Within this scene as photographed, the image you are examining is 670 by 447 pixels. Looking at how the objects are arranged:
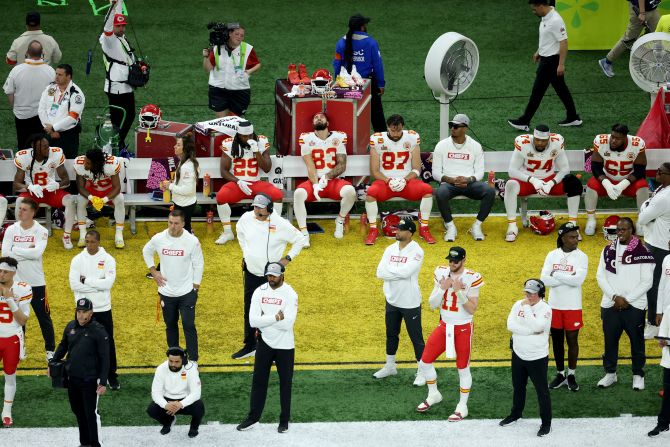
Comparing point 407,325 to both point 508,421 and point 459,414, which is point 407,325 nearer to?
point 459,414

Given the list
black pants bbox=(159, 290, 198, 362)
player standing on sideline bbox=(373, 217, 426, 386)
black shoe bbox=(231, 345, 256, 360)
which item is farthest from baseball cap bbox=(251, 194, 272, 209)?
black shoe bbox=(231, 345, 256, 360)

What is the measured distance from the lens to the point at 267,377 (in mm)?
11781

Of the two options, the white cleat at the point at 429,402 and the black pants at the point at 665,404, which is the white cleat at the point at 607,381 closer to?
the black pants at the point at 665,404

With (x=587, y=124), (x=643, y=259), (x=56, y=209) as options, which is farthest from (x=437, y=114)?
(x=643, y=259)

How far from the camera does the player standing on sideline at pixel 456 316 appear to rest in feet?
38.5

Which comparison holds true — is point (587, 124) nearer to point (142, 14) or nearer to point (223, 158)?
point (223, 158)

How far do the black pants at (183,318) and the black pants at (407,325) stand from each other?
6.10ft

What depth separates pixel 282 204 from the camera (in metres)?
16.5

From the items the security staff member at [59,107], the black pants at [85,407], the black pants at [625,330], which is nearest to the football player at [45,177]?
the security staff member at [59,107]

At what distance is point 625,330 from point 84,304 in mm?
5034

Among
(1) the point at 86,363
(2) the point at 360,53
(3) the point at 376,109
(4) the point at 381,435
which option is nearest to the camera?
(1) the point at 86,363

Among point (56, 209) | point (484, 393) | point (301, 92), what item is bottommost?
point (484, 393)

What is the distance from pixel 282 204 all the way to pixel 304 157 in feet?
2.50

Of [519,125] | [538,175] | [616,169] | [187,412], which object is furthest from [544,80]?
[187,412]
